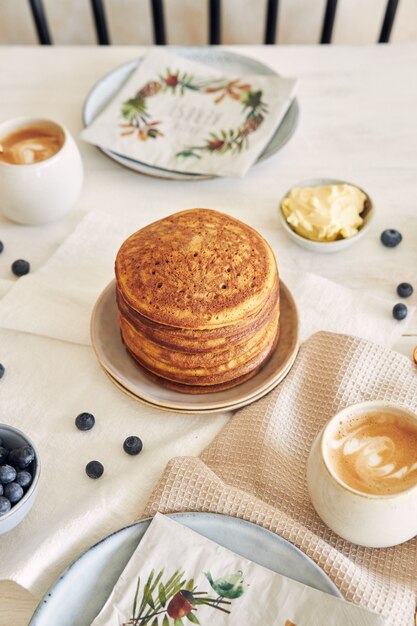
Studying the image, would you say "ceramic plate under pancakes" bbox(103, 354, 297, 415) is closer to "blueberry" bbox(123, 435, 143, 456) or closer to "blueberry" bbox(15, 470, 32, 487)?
"blueberry" bbox(123, 435, 143, 456)

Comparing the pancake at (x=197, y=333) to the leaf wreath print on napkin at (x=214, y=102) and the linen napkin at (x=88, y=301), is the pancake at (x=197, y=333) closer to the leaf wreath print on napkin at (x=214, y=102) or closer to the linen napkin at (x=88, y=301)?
the linen napkin at (x=88, y=301)

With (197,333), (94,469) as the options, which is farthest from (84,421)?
(197,333)

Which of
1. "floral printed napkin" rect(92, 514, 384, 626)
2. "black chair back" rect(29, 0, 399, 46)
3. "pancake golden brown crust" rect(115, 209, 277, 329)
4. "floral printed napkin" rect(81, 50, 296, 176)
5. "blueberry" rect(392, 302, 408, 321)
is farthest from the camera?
"black chair back" rect(29, 0, 399, 46)

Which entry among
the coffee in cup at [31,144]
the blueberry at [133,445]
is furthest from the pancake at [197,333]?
the coffee in cup at [31,144]

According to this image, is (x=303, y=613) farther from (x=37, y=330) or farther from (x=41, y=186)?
(x=41, y=186)

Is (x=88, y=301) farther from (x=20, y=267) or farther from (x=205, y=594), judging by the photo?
(x=205, y=594)

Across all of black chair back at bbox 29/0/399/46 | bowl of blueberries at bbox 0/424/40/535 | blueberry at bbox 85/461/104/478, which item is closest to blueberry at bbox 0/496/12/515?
bowl of blueberries at bbox 0/424/40/535

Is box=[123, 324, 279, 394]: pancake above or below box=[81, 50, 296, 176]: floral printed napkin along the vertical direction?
above
